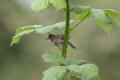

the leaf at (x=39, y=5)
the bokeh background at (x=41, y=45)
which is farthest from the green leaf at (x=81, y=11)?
the bokeh background at (x=41, y=45)

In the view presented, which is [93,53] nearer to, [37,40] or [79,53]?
[79,53]

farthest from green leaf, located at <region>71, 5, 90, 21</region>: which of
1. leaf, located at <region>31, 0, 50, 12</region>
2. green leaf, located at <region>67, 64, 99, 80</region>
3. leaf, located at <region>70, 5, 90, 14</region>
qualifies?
green leaf, located at <region>67, 64, 99, 80</region>

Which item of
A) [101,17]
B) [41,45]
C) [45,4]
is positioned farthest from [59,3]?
[41,45]

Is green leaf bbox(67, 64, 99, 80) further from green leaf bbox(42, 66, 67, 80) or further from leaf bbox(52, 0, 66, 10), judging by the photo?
leaf bbox(52, 0, 66, 10)

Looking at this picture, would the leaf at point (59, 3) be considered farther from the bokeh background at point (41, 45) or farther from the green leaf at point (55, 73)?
the bokeh background at point (41, 45)

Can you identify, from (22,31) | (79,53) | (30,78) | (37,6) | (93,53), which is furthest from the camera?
(30,78)

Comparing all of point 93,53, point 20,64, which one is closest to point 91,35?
A: point 93,53
